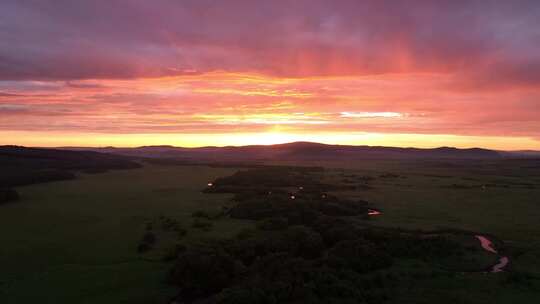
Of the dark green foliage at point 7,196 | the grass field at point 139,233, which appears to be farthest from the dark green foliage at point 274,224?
the dark green foliage at point 7,196

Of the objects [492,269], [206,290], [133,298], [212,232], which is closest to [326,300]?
[206,290]

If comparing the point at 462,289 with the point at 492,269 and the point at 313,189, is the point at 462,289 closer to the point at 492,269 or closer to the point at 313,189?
the point at 492,269

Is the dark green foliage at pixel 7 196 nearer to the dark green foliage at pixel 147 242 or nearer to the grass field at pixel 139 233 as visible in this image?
the grass field at pixel 139 233

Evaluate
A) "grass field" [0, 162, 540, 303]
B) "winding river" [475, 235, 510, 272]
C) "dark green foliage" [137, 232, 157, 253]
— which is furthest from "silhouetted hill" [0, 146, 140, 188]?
"winding river" [475, 235, 510, 272]

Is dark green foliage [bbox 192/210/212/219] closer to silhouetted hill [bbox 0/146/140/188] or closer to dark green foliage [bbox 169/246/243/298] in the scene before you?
dark green foliage [bbox 169/246/243/298]

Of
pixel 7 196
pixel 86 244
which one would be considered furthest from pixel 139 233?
pixel 7 196

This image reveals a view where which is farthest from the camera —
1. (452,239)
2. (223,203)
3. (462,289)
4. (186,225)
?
(223,203)

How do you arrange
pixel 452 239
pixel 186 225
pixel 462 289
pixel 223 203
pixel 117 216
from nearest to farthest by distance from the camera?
1. pixel 462 289
2. pixel 452 239
3. pixel 186 225
4. pixel 117 216
5. pixel 223 203

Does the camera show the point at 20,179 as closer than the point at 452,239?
No
